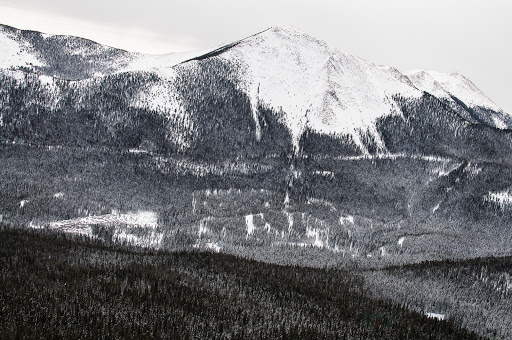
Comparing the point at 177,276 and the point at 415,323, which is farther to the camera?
the point at 177,276

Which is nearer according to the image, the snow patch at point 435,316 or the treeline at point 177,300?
the treeline at point 177,300

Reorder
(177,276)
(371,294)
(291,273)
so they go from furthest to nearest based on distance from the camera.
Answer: (291,273) → (371,294) → (177,276)

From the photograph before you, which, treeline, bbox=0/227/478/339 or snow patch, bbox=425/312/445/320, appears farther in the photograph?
snow patch, bbox=425/312/445/320

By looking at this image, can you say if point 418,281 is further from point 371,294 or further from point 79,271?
point 79,271

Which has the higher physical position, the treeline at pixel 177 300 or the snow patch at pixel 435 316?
the treeline at pixel 177 300

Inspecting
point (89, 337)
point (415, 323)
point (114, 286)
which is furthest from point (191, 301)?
point (415, 323)

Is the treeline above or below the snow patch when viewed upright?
above

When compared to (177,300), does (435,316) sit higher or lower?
lower

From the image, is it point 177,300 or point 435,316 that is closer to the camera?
point 177,300
